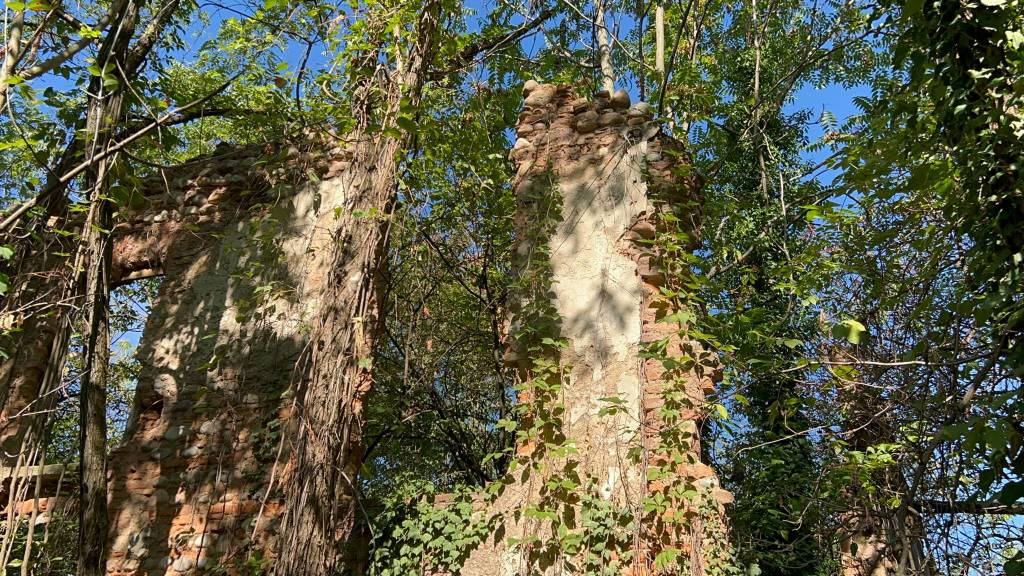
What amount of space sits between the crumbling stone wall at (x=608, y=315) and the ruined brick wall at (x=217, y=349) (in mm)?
1453

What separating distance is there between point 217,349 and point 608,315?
3020 millimetres

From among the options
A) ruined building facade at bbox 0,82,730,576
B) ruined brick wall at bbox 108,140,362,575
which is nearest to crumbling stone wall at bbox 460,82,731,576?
ruined building facade at bbox 0,82,730,576

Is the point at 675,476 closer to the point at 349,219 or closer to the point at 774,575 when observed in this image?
the point at 349,219

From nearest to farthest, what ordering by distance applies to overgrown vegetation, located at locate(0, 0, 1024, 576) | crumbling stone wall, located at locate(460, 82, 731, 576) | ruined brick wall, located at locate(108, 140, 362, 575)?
overgrown vegetation, located at locate(0, 0, 1024, 576) < crumbling stone wall, located at locate(460, 82, 731, 576) < ruined brick wall, located at locate(108, 140, 362, 575)

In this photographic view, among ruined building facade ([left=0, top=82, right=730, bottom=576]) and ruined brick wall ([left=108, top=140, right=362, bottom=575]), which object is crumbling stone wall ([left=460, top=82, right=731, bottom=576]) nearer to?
ruined building facade ([left=0, top=82, right=730, bottom=576])

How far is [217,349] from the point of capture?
5.08m

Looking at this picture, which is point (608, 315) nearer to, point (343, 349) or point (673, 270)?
point (673, 270)

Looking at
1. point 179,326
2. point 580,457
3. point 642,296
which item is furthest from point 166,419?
point 642,296

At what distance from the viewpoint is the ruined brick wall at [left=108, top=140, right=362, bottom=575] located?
451cm

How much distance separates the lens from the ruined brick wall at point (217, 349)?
178 inches

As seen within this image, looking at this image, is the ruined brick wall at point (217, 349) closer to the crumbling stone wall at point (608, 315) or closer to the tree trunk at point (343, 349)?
the tree trunk at point (343, 349)

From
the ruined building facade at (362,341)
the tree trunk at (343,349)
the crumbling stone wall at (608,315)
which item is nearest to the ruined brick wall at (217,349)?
the ruined building facade at (362,341)

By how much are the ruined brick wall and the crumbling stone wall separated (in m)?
1.45

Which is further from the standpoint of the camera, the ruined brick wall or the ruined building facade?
the ruined brick wall
